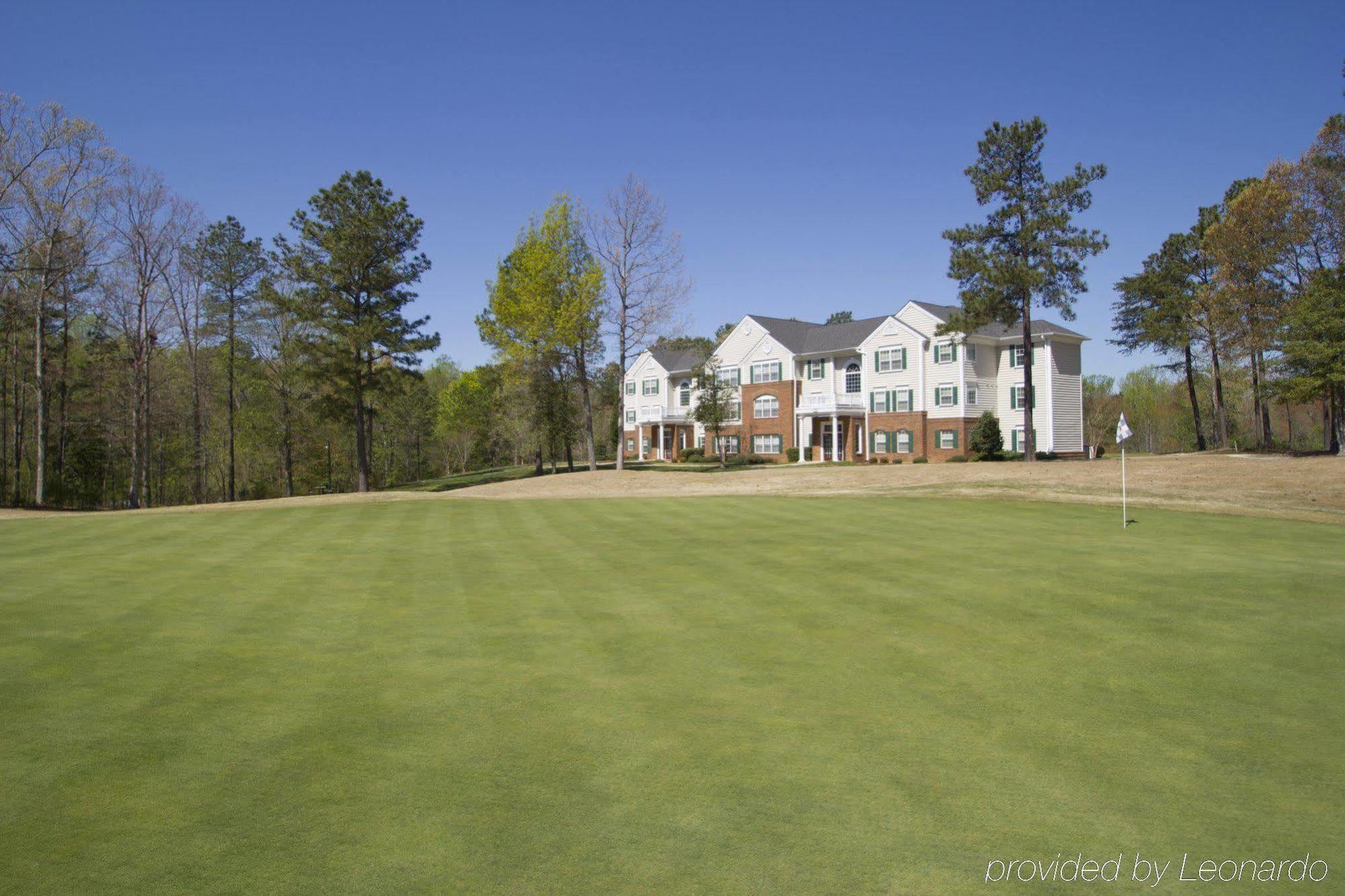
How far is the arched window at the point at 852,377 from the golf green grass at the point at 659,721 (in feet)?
137

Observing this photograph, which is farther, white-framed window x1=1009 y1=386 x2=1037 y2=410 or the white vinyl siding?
the white vinyl siding

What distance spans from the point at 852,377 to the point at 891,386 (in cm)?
354

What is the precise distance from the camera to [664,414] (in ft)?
214

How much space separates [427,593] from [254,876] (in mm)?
7222

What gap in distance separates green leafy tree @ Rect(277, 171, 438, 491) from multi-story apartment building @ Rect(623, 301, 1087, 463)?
18.8 meters

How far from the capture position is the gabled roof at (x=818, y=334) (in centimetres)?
5588

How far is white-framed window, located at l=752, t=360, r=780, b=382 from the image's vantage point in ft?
190

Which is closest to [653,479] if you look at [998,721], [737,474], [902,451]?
[737,474]

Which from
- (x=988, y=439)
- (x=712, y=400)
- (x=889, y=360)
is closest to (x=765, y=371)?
(x=712, y=400)

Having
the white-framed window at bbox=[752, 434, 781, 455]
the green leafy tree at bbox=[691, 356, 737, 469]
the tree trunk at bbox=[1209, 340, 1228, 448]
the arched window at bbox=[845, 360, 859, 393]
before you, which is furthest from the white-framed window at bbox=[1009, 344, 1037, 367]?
the green leafy tree at bbox=[691, 356, 737, 469]

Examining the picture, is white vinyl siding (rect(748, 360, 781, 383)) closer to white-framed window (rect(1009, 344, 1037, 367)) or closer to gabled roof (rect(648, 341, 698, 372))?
gabled roof (rect(648, 341, 698, 372))

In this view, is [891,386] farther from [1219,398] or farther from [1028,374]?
[1219,398]

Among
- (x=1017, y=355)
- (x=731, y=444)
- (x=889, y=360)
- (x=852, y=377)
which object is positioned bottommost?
(x=731, y=444)

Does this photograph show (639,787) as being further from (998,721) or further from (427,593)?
(427,593)
